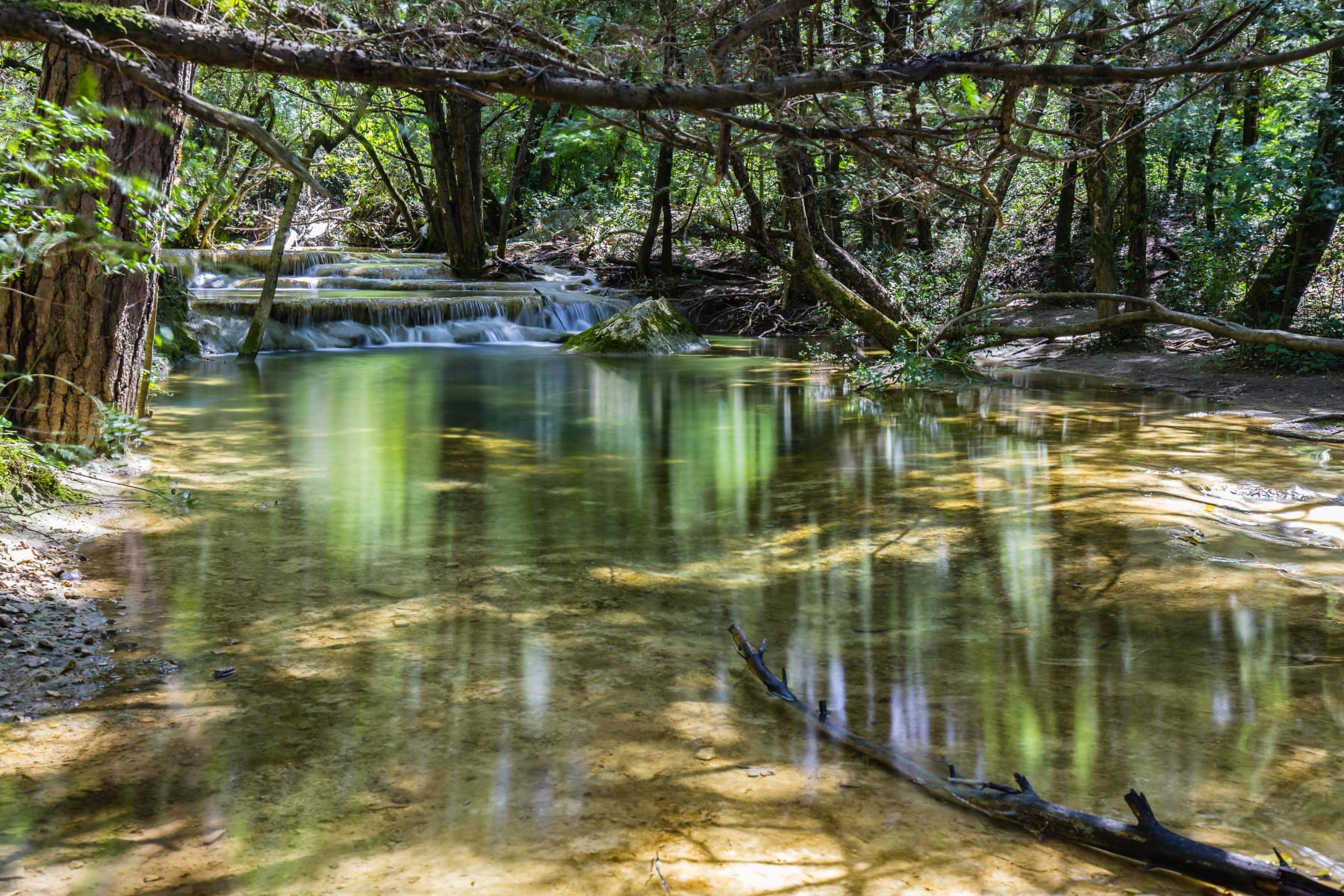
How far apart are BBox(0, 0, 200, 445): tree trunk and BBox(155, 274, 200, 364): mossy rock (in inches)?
368

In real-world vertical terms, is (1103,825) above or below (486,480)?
below

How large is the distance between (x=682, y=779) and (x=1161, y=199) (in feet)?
74.6

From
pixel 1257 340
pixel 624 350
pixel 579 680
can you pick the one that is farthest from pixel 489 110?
pixel 579 680

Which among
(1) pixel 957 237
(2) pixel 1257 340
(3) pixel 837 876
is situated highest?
(1) pixel 957 237

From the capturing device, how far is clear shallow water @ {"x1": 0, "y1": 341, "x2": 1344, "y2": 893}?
2.44m

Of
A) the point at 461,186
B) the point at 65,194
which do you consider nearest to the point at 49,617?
the point at 65,194

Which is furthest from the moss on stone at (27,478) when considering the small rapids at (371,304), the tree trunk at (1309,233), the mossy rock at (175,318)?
the tree trunk at (1309,233)

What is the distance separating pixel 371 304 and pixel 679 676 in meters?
16.6

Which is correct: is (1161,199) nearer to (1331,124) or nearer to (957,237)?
(957,237)

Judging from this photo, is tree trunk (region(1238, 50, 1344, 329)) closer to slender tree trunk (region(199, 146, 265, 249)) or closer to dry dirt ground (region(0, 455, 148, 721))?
dry dirt ground (region(0, 455, 148, 721))

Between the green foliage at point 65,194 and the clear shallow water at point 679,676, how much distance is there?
4.71 ft

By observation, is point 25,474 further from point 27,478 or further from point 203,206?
point 203,206

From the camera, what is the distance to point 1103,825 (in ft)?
8.05

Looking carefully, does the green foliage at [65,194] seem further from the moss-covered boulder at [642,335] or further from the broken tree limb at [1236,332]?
the moss-covered boulder at [642,335]
